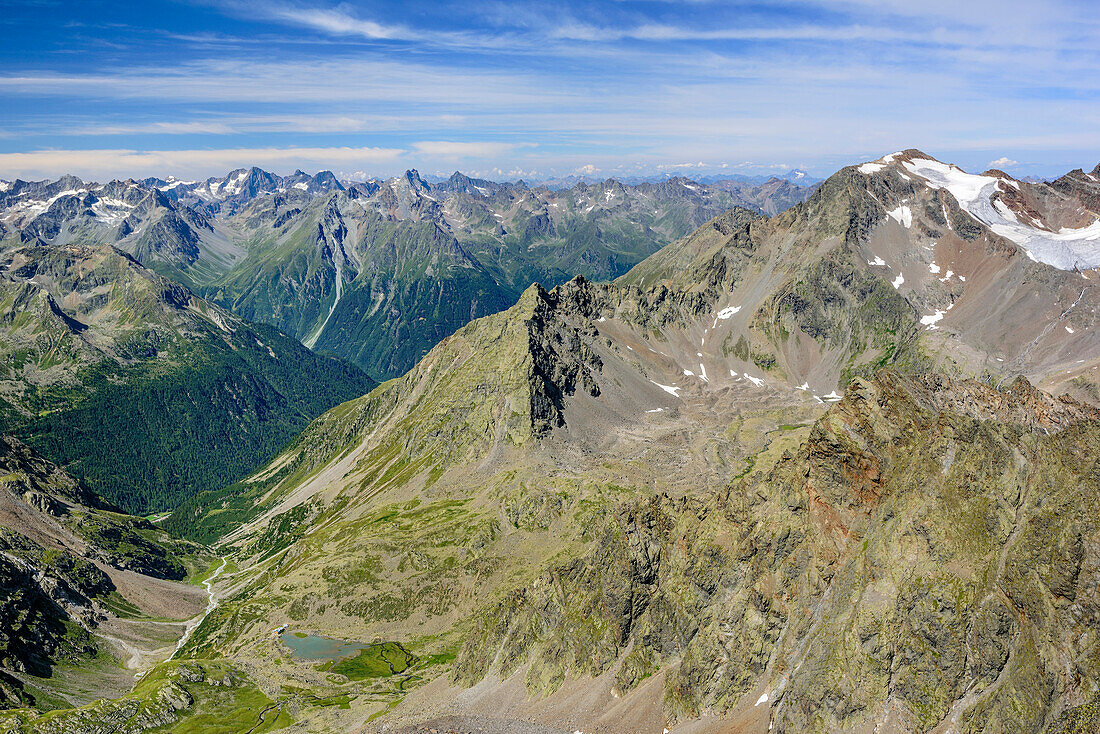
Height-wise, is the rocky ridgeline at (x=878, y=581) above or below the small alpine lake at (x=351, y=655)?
above

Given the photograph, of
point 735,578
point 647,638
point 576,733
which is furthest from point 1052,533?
point 576,733

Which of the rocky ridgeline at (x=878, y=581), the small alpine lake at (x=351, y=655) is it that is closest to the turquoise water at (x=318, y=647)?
the small alpine lake at (x=351, y=655)

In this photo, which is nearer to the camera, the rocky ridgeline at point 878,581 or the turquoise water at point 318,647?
the rocky ridgeline at point 878,581

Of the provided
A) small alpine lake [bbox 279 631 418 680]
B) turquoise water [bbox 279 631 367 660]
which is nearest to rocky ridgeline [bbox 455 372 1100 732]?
small alpine lake [bbox 279 631 418 680]

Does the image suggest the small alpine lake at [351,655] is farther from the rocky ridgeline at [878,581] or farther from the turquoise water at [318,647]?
the rocky ridgeline at [878,581]

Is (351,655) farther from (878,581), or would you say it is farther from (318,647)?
(878,581)

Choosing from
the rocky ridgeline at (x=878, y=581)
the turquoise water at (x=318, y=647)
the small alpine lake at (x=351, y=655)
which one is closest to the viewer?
the rocky ridgeline at (x=878, y=581)

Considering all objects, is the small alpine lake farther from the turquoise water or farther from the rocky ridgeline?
the rocky ridgeline

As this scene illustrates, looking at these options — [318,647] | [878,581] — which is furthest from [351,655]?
[878,581]

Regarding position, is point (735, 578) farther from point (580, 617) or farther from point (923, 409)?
point (923, 409)
